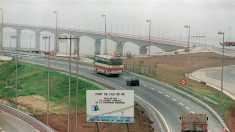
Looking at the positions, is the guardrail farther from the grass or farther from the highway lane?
the grass

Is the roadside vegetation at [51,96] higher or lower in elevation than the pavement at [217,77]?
lower

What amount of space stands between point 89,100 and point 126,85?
116 feet

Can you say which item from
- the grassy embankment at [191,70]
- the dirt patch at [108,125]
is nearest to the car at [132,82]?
the grassy embankment at [191,70]

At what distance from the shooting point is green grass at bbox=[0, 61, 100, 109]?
94900mm

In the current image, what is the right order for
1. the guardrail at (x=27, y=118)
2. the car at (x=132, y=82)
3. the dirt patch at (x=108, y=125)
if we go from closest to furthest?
the dirt patch at (x=108, y=125), the guardrail at (x=27, y=118), the car at (x=132, y=82)

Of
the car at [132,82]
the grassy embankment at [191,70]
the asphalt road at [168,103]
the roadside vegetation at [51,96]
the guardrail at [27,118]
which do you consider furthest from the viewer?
the car at [132,82]

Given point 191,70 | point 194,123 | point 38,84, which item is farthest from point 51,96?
point 194,123

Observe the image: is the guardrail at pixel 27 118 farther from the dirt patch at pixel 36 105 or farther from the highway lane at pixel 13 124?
the dirt patch at pixel 36 105

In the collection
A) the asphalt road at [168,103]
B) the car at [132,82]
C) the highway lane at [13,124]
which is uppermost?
the car at [132,82]

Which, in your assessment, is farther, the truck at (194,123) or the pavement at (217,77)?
the pavement at (217,77)

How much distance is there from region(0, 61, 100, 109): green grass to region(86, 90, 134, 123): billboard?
1093 inches

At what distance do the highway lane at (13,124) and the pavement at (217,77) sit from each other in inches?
1564

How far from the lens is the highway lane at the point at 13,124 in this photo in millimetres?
66000

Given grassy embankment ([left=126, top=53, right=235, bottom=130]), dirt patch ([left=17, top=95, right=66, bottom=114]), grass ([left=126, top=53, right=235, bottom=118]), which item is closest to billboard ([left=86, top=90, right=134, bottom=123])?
grassy embankment ([left=126, top=53, right=235, bottom=130])
